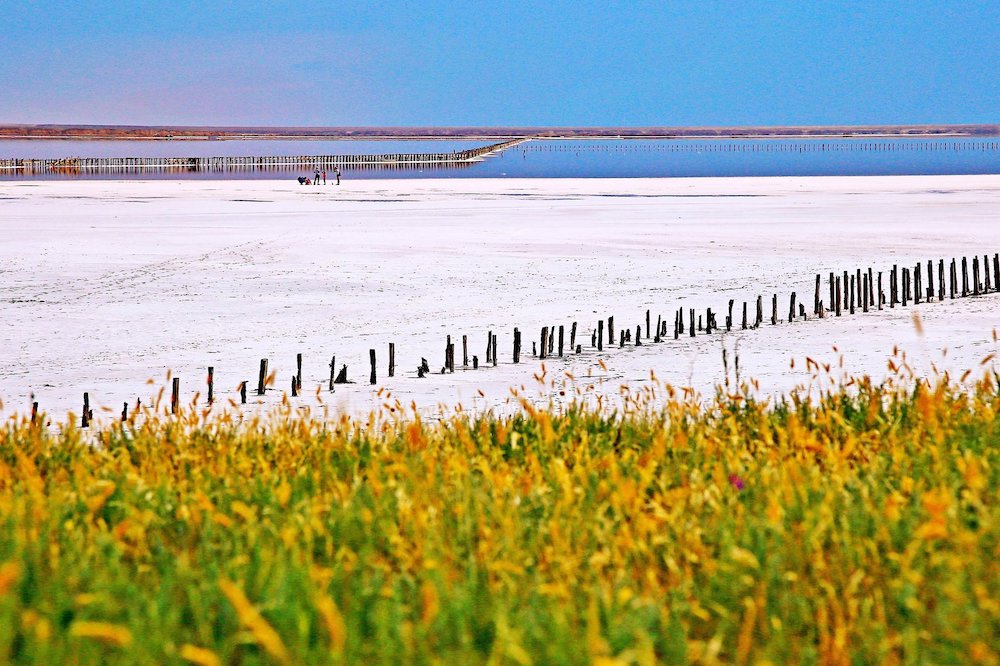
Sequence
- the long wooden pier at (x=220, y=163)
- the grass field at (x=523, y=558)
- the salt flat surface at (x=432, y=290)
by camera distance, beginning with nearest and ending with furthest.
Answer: the grass field at (x=523, y=558) < the salt flat surface at (x=432, y=290) < the long wooden pier at (x=220, y=163)

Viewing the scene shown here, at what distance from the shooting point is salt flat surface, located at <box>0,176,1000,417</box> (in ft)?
52.7

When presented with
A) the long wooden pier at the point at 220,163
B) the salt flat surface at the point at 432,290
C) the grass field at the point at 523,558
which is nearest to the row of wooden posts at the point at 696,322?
the salt flat surface at the point at 432,290

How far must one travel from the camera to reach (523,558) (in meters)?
5.56

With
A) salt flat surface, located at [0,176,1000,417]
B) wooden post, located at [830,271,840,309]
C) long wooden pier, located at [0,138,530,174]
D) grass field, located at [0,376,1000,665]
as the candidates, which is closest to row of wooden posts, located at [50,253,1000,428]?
wooden post, located at [830,271,840,309]

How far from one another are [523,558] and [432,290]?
64.4ft

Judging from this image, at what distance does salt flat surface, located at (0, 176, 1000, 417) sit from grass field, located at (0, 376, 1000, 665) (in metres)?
3.67

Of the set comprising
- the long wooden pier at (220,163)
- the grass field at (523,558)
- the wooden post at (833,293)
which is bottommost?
the grass field at (523,558)

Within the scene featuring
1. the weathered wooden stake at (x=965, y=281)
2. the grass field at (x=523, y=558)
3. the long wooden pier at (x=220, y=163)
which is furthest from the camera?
the long wooden pier at (x=220, y=163)

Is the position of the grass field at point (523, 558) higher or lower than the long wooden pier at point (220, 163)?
lower

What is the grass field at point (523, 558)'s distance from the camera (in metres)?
4.42

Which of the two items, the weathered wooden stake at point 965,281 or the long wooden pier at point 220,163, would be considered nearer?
the weathered wooden stake at point 965,281

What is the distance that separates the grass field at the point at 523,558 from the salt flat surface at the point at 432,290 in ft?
12.0

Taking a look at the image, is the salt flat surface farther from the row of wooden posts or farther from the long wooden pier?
the long wooden pier

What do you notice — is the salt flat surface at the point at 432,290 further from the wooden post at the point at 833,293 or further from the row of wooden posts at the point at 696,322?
the wooden post at the point at 833,293
